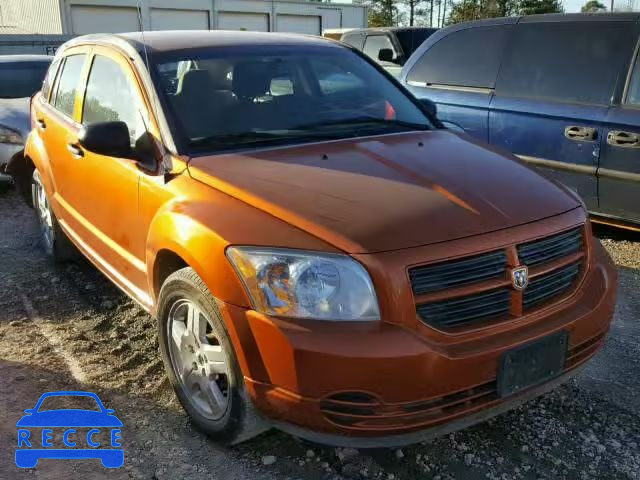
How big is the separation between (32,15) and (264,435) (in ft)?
137

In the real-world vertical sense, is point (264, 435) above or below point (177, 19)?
below

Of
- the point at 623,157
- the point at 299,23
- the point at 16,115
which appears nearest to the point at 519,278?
the point at 623,157

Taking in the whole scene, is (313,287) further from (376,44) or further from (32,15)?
(32,15)

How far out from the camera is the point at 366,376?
2256mm

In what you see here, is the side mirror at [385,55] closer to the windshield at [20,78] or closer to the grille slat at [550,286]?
the windshield at [20,78]

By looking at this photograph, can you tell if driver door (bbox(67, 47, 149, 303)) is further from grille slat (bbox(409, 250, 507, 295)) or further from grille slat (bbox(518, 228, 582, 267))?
grille slat (bbox(518, 228, 582, 267))

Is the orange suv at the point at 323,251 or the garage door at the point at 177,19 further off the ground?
the garage door at the point at 177,19

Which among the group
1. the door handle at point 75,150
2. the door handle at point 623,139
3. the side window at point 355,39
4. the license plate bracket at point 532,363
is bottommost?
the license plate bracket at point 532,363

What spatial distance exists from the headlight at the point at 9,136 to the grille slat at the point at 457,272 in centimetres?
634

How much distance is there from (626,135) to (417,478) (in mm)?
3354

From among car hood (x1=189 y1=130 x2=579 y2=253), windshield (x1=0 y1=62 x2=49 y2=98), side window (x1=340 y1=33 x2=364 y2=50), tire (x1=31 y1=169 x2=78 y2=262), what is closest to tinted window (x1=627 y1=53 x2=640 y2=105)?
Result: car hood (x1=189 y1=130 x2=579 y2=253)

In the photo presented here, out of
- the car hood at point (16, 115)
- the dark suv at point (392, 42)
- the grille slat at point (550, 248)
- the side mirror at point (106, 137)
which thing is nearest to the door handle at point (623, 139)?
the grille slat at point (550, 248)

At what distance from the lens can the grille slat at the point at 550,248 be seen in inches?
101

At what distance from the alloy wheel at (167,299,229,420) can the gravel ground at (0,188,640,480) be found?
0.19 metres
